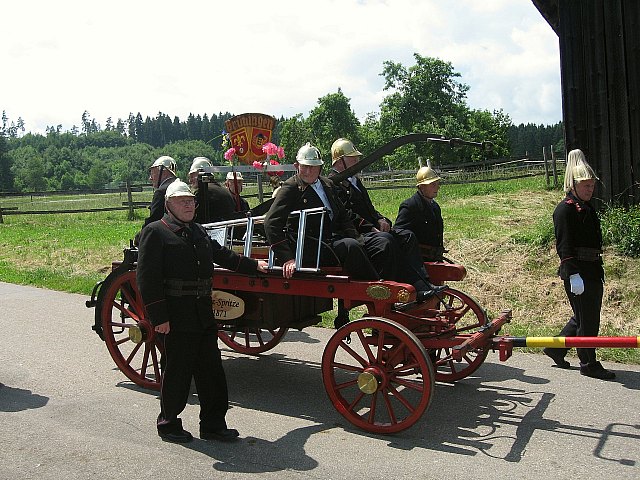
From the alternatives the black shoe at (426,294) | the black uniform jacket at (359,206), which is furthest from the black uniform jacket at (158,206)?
the black shoe at (426,294)

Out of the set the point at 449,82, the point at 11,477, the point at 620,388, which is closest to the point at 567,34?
the point at 620,388

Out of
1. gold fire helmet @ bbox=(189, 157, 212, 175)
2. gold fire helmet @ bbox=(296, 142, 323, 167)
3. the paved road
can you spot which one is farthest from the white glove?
gold fire helmet @ bbox=(189, 157, 212, 175)

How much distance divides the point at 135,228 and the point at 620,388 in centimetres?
1682

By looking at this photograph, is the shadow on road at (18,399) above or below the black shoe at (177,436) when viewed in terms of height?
above

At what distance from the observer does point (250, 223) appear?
21.4 feet

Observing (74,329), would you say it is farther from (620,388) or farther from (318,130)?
(318,130)

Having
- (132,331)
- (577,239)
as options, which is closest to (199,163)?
(132,331)

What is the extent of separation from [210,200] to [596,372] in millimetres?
4250

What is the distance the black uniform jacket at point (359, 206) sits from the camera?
7188mm

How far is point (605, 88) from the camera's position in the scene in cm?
1096

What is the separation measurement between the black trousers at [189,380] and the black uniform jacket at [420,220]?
2.47m

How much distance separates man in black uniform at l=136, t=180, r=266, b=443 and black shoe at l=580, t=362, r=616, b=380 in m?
3.38

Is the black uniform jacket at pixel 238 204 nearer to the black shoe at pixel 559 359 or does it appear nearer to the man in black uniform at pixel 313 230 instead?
the man in black uniform at pixel 313 230

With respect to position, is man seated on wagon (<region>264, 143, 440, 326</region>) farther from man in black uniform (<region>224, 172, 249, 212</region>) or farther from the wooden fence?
the wooden fence
